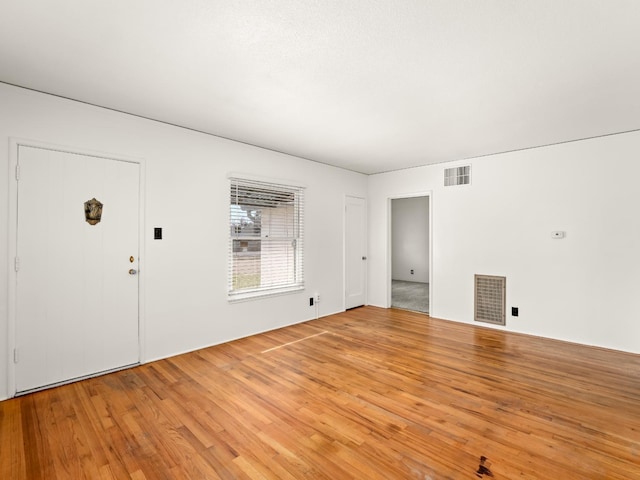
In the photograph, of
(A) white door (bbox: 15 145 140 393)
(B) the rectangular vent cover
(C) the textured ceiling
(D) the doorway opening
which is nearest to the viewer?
(C) the textured ceiling

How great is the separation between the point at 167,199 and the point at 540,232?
4.94 meters

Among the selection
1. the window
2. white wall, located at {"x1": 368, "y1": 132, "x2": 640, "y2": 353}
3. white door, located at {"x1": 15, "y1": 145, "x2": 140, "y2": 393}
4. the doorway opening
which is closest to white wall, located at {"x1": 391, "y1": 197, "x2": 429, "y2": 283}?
the doorway opening

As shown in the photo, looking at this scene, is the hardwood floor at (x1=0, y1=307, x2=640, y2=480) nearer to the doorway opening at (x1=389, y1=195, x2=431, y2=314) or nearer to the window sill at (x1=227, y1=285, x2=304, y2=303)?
the window sill at (x1=227, y1=285, x2=304, y2=303)

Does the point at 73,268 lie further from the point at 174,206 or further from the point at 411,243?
the point at 411,243

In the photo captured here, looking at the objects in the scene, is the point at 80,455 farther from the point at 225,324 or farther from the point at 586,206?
the point at 586,206

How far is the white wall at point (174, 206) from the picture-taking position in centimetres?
269

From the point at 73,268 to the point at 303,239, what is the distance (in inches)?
116

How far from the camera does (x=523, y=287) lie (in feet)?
14.4

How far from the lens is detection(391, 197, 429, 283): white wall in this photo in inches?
341

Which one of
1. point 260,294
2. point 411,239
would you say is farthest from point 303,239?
point 411,239

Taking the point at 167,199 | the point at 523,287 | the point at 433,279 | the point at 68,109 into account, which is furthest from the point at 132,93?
the point at 523,287

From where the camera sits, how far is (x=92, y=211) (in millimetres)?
2990

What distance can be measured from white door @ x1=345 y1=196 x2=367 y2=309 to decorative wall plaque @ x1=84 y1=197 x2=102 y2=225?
12.6ft

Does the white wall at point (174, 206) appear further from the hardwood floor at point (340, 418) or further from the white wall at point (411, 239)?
the white wall at point (411, 239)
